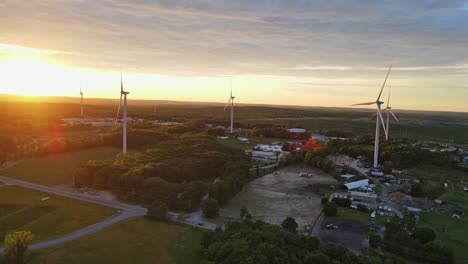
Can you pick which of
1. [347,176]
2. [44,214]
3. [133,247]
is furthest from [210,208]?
[347,176]

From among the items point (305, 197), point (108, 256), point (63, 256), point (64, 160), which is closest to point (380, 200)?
point (305, 197)

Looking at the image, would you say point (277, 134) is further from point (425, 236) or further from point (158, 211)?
point (425, 236)

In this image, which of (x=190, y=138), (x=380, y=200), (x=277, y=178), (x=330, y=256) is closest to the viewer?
(x=330, y=256)

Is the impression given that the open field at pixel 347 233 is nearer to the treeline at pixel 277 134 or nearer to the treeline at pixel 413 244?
the treeline at pixel 413 244

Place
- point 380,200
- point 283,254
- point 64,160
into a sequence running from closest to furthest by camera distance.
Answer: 1. point 283,254
2. point 380,200
3. point 64,160

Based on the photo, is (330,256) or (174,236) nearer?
(330,256)

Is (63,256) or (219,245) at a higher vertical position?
(219,245)

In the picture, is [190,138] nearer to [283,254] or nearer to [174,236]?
[174,236]
